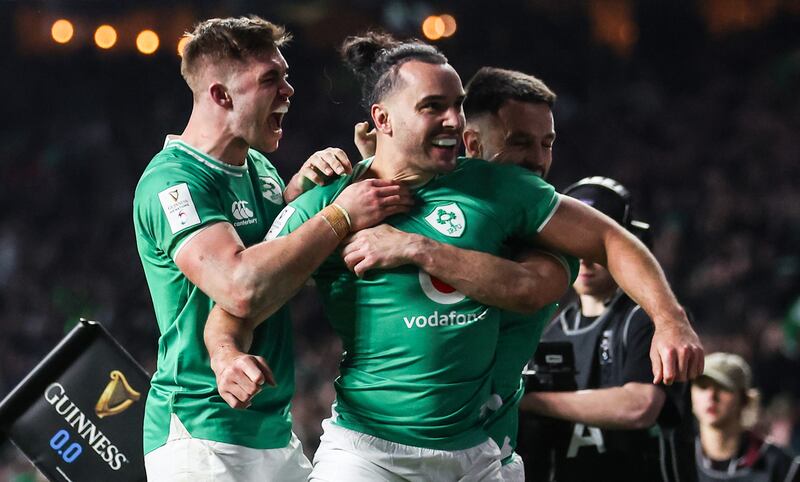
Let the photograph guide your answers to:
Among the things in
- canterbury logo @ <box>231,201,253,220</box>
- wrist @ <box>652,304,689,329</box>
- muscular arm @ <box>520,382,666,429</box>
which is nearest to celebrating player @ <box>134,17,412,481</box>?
canterbury logo @ <box>231,201,253,220</box>

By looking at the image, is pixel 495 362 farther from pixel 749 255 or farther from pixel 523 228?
pixel 749 255

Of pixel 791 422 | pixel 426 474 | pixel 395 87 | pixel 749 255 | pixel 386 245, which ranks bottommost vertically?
pixel 791 422

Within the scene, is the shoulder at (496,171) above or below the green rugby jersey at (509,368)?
above

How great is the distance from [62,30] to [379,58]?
42.9 feet

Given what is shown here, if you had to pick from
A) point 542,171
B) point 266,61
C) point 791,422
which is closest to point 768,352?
point 791,422

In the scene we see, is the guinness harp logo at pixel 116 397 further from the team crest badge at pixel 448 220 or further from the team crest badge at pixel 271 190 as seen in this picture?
the team crest badge at pixel 448 220

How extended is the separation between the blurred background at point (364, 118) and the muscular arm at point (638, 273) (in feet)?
27.1

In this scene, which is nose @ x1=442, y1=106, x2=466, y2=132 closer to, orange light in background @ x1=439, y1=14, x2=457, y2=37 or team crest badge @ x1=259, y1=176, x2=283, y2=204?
team crest badge @ x1=259, y1=176, x2=283, y2=204

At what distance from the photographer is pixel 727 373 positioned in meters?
5.86

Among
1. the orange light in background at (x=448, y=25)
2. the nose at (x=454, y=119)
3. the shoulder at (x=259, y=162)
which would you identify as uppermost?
the nose at (x=454, y=119)

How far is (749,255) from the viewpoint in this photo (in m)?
12.0

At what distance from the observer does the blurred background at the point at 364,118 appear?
41.4 ft

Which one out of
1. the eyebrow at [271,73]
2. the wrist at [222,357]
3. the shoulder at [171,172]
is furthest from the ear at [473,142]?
the wrist at [222,357]

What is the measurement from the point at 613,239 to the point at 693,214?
9.77 m
